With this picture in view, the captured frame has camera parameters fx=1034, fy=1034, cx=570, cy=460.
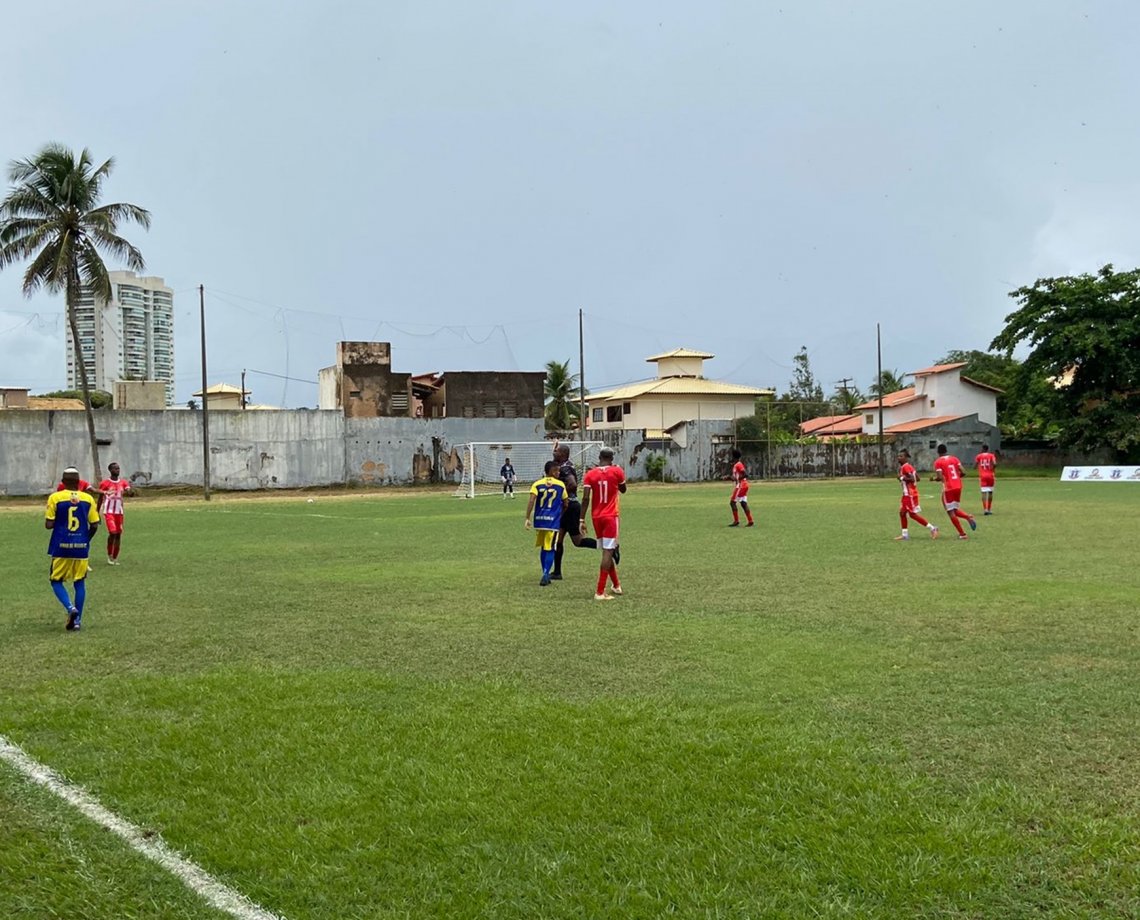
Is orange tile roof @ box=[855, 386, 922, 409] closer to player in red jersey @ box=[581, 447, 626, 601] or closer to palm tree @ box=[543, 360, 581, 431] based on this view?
palm tree @ box=[543, 360, 581, 431]

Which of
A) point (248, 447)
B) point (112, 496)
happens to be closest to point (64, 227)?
point (248, 447)

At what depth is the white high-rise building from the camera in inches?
2928

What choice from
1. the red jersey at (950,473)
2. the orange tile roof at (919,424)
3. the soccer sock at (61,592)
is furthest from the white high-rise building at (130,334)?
the soccer sock at (61,592)

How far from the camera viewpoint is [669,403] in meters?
70.8

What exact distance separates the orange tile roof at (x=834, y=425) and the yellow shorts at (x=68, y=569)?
62.3 m

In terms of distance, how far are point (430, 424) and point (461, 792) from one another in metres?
47.5

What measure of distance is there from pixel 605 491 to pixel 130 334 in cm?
7429

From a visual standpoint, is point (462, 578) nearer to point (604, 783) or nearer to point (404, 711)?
point (404, 711)

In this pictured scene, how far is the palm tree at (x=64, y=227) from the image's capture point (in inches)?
1497

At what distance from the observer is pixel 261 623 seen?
1074cm

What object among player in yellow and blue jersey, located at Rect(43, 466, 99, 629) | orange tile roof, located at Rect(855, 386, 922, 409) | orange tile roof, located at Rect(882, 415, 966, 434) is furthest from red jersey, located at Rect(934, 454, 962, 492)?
orange tile roof, located at Rect(855, 386, 922, 409)

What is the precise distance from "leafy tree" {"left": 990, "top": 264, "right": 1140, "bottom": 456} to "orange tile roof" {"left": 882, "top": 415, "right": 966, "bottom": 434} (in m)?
9.23

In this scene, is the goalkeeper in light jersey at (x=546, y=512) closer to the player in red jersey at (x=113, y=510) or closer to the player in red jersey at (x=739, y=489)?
the player in red jersey at (x=113, y=510)

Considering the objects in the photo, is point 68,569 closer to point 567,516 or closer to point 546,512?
point 546,512
